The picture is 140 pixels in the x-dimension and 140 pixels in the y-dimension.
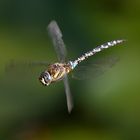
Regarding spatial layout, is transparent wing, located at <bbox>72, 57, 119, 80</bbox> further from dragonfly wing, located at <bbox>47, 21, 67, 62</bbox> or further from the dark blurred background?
the dark blurred background

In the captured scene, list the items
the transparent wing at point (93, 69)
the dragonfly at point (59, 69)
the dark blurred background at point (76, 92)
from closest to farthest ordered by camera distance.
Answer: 1. the dragonfly at point (59, 69)
2. the transparent wing at point (93, 69)
3. the dark blurred background at point (76, 92)

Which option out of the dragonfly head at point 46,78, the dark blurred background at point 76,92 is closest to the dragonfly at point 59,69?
the dragonfly head at point 46,78

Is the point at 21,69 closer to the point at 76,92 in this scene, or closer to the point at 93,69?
the point at 93,69

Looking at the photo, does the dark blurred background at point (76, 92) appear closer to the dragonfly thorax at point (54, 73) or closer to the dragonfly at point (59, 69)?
the dragonfly at point (59, 69)

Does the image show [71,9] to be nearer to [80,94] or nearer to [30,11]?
[30,11]

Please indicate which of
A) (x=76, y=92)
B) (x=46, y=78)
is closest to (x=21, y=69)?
(x=46, y=78)

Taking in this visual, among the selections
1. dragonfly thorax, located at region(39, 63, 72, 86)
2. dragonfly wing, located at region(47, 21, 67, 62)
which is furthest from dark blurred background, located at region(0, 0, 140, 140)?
dragonfly thorax, located at region(39, 63, 72, 86)

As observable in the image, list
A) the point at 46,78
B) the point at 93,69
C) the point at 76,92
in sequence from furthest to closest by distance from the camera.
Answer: the point at 76,92 < the point at 93,69 < the point at 46,78

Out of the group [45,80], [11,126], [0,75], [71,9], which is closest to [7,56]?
[0,75]
